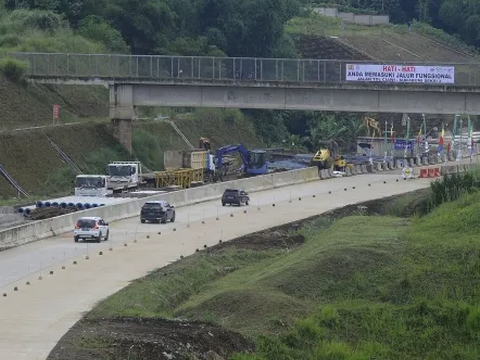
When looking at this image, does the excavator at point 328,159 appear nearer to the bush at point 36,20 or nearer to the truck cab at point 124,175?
the truck cab at point 124,175

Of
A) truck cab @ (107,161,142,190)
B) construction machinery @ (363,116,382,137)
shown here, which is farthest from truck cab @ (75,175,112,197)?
construction machinery @ (363,116,382,137)

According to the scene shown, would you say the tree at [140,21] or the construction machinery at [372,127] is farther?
the construction machinery at [372,127]

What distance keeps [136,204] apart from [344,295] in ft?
94.7

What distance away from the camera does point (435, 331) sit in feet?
130

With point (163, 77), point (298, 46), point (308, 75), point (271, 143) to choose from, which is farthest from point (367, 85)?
point (298, 46)

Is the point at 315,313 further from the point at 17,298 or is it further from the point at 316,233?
the point at 316,233

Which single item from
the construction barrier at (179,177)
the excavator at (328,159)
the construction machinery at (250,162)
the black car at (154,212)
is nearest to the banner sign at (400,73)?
the construction machinery at (250,162)

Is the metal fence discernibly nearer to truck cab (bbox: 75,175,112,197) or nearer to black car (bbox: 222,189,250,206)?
black car (bbox: 222,189,250,206)

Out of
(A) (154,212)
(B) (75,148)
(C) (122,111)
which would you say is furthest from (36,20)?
(A) (154,212)

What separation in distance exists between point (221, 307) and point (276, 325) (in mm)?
2577

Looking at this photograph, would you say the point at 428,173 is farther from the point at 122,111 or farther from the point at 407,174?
the point at 122,111

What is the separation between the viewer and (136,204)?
71062 mm

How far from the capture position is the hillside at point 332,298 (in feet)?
124

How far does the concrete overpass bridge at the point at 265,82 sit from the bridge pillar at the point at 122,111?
0.06 meters
